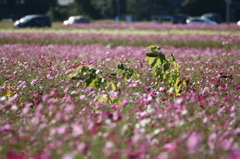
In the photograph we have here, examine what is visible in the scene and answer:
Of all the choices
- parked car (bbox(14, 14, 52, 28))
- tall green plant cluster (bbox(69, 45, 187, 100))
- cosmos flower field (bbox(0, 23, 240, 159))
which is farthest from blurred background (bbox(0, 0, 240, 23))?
tall green plant cluster (bbox(69, 45, 187, 100))

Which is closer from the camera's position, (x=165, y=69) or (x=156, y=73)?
(x=165, y=69)

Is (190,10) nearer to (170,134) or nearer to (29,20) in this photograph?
(29,20)

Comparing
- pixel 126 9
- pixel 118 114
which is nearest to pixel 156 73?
pixel 118 114

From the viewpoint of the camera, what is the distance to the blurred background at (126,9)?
170 ft

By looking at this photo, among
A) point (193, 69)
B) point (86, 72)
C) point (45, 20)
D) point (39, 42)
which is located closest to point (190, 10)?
point (45, 20)

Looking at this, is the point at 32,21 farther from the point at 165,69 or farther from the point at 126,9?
the point at 126,9

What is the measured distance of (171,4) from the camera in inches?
2498

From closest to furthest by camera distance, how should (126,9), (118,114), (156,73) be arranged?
1. (118,114)
2. (156,73)
3. (126,9)

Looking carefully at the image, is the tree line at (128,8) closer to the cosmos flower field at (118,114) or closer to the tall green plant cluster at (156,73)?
the cosmos flower field at (118,114)

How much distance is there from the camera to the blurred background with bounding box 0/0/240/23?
51906 millimetres

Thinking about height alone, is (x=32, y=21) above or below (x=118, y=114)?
above

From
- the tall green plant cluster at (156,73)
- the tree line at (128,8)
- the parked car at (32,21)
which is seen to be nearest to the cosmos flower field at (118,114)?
the tall green plant cluster at (156,73)

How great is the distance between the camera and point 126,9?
64625 millimetres

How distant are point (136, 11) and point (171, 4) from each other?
6.69 m
